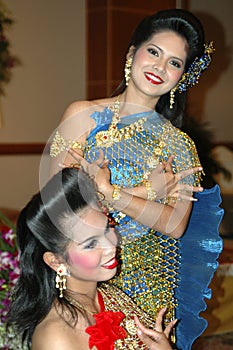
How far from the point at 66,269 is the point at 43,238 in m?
0.09

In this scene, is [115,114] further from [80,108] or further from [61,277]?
[61,277]

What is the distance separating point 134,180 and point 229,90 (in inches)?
176

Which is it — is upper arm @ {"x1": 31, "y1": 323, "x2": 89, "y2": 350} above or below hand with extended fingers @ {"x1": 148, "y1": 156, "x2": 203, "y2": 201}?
below

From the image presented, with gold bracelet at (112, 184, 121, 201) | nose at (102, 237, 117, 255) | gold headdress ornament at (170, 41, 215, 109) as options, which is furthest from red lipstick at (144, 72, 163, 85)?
nose at (102, 237, 117, 255)

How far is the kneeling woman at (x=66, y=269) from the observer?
149 centimetres

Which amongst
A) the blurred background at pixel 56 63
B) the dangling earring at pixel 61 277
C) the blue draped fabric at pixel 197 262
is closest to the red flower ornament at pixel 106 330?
the dangling earring at pixel 61 277

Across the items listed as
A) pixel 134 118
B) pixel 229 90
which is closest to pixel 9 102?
pixel 229 90

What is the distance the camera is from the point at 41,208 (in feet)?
4.94

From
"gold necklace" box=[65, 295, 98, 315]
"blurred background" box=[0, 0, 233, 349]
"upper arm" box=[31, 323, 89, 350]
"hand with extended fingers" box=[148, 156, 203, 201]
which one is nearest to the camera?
"upper arm" box=[31, 323, 89, 350]

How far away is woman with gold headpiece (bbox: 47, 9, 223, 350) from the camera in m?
1.80

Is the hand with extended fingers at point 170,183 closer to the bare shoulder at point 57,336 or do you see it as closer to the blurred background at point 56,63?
the bare shoulder at point 57,336

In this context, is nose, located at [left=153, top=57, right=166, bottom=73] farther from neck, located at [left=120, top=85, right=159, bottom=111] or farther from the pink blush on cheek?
the pink blush on cheek

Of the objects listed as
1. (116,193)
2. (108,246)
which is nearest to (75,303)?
(108,246)

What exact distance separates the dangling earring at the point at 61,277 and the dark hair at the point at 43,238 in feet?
0.08
